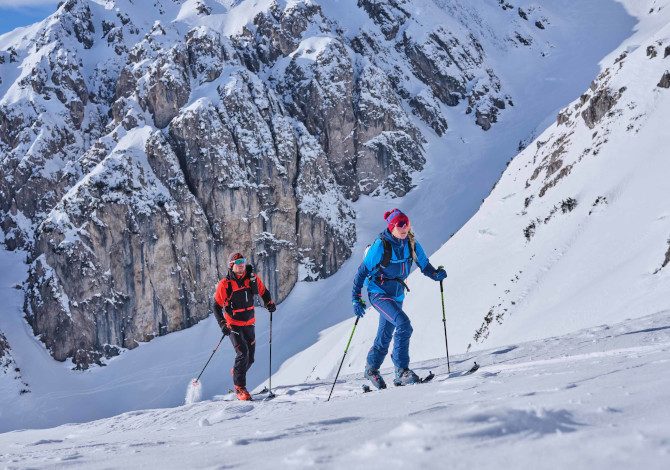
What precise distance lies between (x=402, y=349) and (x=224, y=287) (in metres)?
3.97

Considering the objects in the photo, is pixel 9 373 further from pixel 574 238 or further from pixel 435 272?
pixel 435 272

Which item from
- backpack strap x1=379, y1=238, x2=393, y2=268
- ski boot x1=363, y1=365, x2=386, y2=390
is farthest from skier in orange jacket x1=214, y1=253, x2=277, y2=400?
backpack strap x1=379, y1=238, x2=393, y2=268

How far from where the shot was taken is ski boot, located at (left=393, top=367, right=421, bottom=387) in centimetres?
820

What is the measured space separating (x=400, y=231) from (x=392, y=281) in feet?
2.70

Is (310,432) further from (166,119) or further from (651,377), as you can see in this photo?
(166,119)

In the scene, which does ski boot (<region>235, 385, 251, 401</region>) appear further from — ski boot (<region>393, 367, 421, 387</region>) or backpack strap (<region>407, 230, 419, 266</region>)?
backpack strap (<region>407, 230, 419, 266</region>)

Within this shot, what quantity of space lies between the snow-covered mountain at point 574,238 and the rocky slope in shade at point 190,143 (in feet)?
109

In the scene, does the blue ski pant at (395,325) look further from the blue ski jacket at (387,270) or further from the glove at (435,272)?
the glove at (435,272)

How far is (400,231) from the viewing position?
8070 millimetres

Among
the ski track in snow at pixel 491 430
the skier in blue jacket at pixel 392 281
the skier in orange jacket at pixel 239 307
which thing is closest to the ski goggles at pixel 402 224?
the skier in blue jacket at pixel 392 281

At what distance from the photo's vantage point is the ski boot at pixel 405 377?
323 inches

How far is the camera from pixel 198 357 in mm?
54594

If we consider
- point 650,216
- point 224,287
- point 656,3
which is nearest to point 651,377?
point 224,287

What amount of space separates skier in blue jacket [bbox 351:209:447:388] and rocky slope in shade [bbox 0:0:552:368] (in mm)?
54466
